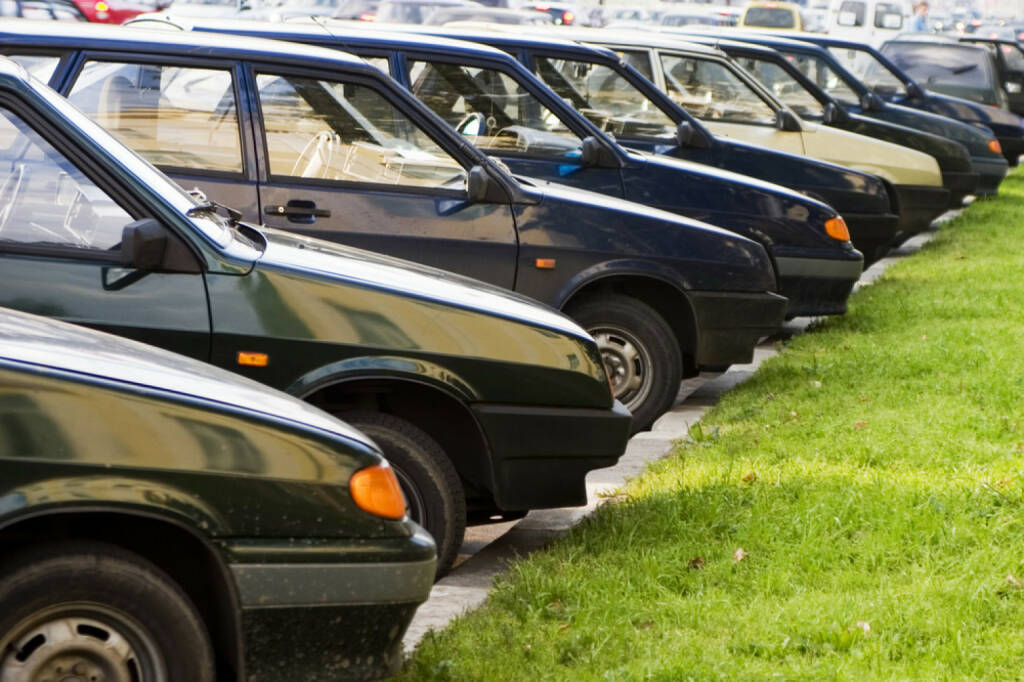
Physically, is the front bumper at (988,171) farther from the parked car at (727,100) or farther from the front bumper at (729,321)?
the front bumper at (729,321)

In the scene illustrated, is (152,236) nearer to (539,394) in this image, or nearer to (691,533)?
(539,394)

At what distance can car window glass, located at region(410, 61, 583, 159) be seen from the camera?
9.04 meters

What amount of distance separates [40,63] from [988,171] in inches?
540

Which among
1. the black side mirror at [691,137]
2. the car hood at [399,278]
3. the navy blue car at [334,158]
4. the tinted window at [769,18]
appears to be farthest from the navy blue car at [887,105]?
the tinted window at [769,18]

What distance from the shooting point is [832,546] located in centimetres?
577

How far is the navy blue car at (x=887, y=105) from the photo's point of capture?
16.1 m

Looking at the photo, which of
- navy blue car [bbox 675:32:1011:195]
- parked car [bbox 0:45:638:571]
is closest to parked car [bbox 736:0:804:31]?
navy blue car [bbox 675:32:1011:195]

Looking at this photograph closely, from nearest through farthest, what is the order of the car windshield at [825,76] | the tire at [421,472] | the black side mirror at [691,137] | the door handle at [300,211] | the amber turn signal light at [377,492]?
the amber turn signal light at [377,492] < the tire at [421,472] < the door handle at [300,211] < the black side mirror at [691,137] < the car windshield at [825,76]

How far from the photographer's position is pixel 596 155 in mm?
9180

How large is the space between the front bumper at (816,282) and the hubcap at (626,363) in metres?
2.09

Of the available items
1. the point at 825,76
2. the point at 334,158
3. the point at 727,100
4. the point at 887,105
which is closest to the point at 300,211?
Result: the point at 334,158

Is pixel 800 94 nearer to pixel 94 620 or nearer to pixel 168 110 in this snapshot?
pixel 168 110

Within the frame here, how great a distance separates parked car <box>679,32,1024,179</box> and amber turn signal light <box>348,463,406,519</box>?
12416mm

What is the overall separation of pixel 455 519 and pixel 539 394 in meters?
0.50
